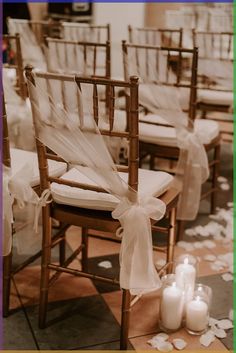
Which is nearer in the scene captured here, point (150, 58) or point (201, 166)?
point (201, 166)

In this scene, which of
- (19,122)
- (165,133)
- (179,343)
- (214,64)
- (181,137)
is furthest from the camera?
(214,64)

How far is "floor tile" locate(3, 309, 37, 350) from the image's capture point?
1.92 m

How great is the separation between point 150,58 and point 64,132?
1.23 metres

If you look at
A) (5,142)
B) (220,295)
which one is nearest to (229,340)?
(220,295)

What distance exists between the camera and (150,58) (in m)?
2.82

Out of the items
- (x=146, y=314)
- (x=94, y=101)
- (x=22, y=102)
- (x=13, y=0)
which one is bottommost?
(x=146, y=314)

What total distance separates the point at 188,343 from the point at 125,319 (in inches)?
11.2

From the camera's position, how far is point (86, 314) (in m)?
2.12

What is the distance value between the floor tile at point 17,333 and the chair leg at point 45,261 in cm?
7

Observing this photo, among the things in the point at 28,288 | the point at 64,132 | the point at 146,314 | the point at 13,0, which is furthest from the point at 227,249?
the point at 13,0

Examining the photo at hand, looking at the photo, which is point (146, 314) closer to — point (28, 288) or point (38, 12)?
point (28, 288)

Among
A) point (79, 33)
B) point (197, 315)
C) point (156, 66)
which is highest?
point (79, 33)

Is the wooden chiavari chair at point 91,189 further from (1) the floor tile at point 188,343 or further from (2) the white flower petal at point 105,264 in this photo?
(2) the white flower petal at point 105,264

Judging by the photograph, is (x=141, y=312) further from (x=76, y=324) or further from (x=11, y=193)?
(x=11, y=193)
